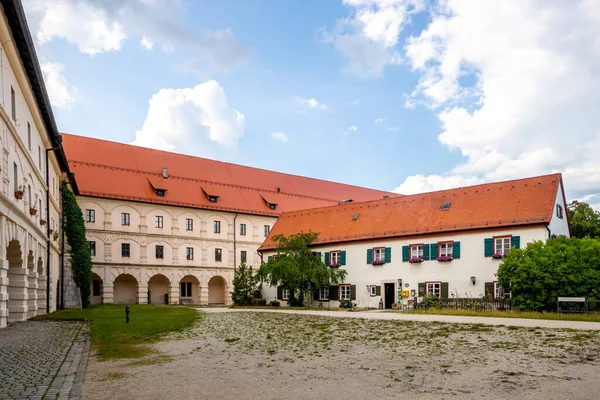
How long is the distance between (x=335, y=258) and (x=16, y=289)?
2408 centimetres

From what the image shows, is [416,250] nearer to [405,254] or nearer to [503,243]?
[405,254]

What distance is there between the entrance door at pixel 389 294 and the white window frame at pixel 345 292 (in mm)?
3164

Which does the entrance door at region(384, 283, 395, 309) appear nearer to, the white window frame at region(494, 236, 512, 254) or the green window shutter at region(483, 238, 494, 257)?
the green window shutter at region(483, 238, 494, 257)

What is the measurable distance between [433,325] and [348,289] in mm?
21432

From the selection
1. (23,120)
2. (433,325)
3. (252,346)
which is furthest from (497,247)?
(23,120)

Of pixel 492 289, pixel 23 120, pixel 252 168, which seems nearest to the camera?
pixel 23 120

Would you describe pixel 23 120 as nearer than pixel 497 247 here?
Yes

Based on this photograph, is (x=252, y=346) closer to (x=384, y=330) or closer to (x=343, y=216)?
(x=384, y=330)

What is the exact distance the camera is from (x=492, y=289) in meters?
31.6

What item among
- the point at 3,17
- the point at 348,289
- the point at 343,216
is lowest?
the point at 348,289

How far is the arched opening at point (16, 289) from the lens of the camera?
21031 millimetres

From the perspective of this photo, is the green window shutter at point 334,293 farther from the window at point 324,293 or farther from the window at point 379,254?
the window at point 379,254

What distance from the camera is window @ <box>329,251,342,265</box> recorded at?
135ft

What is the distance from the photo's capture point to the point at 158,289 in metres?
53.4
